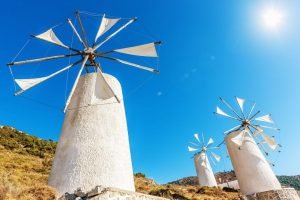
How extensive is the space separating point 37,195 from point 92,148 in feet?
4.97

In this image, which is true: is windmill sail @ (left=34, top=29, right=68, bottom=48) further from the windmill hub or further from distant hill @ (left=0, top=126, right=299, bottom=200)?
the windmill hub

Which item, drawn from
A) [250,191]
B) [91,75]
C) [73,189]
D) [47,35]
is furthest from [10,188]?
[250,191]

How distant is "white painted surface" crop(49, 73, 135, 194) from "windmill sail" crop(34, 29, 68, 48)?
1967 mm

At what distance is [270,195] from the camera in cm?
1303

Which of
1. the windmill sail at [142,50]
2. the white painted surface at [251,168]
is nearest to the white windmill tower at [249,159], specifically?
the white painted surface at [251,168]

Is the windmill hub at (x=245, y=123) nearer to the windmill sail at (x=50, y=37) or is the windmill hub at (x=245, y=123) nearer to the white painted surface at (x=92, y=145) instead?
Answer: the white painted surface at (x=92, y=145)

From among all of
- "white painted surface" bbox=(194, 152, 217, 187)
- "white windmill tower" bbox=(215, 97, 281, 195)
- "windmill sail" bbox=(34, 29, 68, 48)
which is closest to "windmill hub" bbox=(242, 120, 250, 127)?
"white windmill tower" bbox=(215, 97, 281, 195)

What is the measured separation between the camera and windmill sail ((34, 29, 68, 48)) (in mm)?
8094

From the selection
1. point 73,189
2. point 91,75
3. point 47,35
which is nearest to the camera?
point 73,189

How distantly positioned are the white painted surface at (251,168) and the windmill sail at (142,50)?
30.8 ft

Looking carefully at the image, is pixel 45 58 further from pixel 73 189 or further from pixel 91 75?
pixel 73 189

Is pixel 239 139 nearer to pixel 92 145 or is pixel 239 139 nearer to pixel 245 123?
pixel 245 123

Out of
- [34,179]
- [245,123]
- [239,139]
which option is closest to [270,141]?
[245,123]

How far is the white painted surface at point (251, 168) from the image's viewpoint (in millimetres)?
13477
